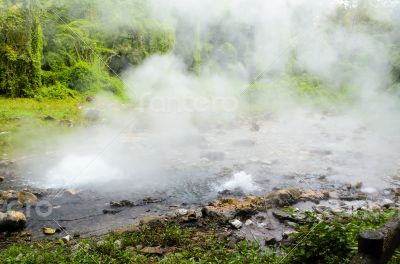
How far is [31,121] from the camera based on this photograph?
9109 millimetres

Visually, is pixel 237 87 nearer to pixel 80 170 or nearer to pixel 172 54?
pixel 172 54

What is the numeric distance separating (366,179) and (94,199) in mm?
4802

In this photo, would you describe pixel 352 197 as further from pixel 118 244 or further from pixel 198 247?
pixel 118 244

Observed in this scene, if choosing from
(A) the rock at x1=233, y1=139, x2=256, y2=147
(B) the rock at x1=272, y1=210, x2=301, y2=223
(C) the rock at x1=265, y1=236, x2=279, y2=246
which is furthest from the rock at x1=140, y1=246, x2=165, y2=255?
(A) the rock at x1=233, y1=139, x2=256, y2=147

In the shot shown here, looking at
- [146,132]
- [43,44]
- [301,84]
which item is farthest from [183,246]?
[301,84]

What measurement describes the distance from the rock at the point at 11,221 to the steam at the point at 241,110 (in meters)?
1.42

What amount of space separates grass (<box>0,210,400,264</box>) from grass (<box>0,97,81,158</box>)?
438 centimetres

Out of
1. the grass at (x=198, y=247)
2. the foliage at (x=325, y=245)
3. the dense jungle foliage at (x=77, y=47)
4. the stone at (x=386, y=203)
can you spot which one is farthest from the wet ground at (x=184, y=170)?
the dense jungle foliage at (x=77, y=47)

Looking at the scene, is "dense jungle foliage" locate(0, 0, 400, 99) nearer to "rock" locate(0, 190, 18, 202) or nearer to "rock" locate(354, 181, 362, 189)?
"rock" locate(0, 190, 18, 202)

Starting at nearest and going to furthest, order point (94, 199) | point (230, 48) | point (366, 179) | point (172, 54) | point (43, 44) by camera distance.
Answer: point (94, 199) < point (366, 179) < point (43, 44) < point (172, 54) < point (230, 48)

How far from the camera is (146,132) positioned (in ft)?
30.1

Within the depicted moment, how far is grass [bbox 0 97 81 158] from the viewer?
759 cm

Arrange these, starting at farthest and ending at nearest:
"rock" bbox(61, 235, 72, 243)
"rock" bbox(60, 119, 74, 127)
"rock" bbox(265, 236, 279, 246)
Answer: "rock" bbox(60, 119, 74, 127), "rock" bbox(61, 235, 72, 243), "rock" bbox(265, 236, 279, 246)

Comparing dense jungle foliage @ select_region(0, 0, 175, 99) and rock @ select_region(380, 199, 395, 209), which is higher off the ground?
dense jungle foliage @ select_region(0, 0, 175, 99)
